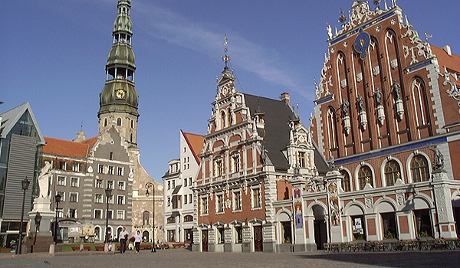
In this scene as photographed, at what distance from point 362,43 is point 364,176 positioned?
10756mm

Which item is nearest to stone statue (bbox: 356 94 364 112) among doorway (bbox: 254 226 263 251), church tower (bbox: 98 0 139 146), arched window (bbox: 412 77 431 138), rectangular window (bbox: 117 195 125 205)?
arched window (bbox: 412 77 431 138)

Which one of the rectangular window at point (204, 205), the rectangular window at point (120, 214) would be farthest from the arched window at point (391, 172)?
the rectangular window at point (120, 214)

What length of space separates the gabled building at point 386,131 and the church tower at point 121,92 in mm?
56231

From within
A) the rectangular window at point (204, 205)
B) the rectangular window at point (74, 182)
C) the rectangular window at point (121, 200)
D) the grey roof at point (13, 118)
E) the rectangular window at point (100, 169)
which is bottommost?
the rectangular window at point (204, 205)

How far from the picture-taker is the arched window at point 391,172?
102 feet

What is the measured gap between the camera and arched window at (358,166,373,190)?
3297 cm

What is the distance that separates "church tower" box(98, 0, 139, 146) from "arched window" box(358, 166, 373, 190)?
60073 millimetres

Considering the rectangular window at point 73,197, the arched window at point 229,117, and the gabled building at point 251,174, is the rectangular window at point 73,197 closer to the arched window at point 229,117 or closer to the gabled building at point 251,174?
the gabled building at point 251,174

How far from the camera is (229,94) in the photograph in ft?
136

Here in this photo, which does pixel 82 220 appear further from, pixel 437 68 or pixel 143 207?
pixel 437 68

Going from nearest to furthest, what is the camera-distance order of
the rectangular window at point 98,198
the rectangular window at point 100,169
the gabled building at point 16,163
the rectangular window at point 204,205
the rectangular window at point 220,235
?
1. the rectangular window at point 220,235
2. the rectangular window at point 204,205
3. the gabled building at point 16,163
4. the rectangular window at point 98,198
5. the rectangular window at point 100,169

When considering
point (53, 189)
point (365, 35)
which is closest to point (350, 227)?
point (365, 35)

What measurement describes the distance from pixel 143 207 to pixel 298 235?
49130mm

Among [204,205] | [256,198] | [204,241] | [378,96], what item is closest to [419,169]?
[378,96]
